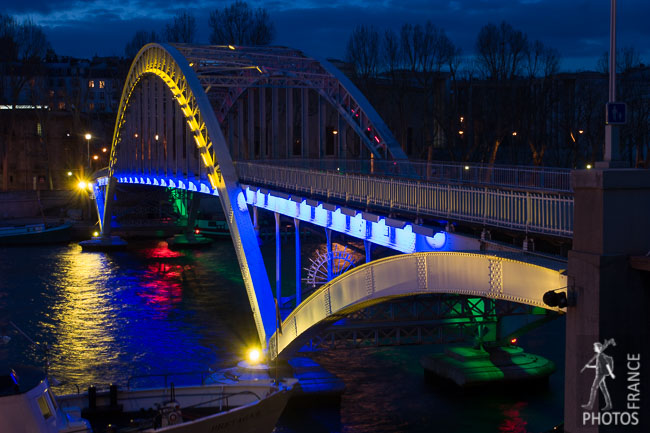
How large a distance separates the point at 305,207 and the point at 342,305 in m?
4.34

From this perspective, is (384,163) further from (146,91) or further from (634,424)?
(146,91)

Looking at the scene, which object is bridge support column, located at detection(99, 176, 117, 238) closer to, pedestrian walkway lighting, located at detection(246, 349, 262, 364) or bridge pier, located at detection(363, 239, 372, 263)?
pedestrian walkway lighting, located at detection(246, 349, 262, 364)

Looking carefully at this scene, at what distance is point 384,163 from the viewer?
33.9 meters

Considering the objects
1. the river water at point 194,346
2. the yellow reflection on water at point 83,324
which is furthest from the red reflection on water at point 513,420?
the yellow reflection on water at point 83,324

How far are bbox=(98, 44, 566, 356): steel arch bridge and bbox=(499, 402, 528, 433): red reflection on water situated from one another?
6.08m

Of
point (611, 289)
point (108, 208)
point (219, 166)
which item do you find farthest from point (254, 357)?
point (108, 208)

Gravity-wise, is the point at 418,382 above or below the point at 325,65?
below

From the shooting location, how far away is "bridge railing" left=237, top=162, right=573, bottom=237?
14281mm

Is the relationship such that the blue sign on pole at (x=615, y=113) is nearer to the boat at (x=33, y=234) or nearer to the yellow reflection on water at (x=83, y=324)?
the yellow reflection on water at (x=83, y=324)

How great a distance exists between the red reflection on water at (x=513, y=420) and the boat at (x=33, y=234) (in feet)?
162

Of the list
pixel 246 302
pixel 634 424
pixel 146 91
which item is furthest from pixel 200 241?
pixel 634 424

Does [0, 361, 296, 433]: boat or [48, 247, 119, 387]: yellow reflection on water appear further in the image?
[48, 247, 119, 387]: yellow reflection on water

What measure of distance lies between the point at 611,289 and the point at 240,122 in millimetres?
31739

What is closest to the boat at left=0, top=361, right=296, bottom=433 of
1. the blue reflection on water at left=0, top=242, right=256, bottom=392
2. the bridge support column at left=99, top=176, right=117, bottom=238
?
the blue reflection on water at left=0, top=242, right=256, bottom=392
